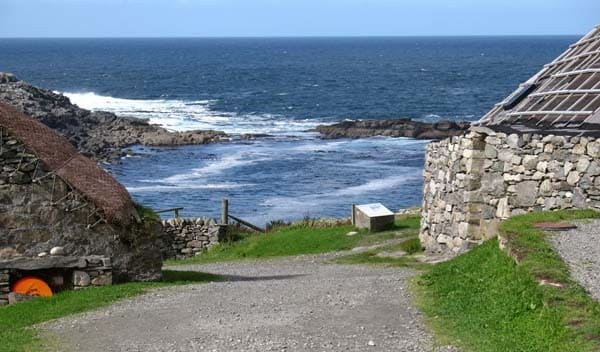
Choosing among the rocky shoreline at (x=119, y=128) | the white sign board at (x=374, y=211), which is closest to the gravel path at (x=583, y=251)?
the white sign board at (x=374, y=211)

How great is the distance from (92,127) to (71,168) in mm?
57332

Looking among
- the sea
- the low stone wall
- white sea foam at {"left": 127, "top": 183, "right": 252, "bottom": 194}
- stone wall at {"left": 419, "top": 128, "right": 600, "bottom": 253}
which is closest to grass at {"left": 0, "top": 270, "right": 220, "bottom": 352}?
stone wall at {"left": 419, "top": 128, "right": 600, "bottom": 253}

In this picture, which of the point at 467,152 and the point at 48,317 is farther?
the point at 467,152

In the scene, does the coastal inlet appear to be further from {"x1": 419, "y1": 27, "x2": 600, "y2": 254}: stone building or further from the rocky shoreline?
{"x1": 419, "y1": 27, "x2": 600, "y2": 254}: stone building

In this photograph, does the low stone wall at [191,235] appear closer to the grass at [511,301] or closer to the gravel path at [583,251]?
the grass at [511,301]

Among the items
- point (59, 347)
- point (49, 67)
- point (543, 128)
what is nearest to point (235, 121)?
point (543, 128)

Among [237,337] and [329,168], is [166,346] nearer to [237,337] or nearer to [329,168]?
[237,337]

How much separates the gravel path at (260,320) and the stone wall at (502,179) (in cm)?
321

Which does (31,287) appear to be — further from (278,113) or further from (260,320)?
(278,113)

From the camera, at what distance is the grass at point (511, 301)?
37.3ft

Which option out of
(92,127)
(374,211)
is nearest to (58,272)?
(374,211)

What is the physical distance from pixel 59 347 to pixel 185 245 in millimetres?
17543

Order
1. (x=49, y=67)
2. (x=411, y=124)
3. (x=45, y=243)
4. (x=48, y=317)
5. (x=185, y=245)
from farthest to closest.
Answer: (x=49, y=67) < (x=411, y=124) < (x=185, y=245) < (x=45, y=243) < (x=48, y=317)

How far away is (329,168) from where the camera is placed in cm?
5806
